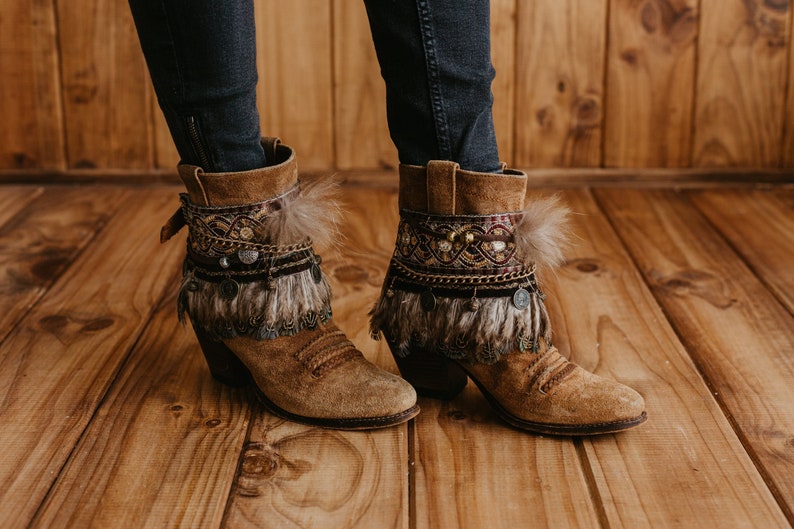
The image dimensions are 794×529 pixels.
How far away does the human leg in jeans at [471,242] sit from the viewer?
2.93ft

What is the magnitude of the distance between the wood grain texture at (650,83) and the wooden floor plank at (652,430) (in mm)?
510

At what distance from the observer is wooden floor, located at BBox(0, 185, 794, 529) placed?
83cm

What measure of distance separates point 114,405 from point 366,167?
0.98m

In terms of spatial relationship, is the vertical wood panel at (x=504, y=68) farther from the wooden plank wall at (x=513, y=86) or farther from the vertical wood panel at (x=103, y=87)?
the vertical wood panel at (x=103, y=87)

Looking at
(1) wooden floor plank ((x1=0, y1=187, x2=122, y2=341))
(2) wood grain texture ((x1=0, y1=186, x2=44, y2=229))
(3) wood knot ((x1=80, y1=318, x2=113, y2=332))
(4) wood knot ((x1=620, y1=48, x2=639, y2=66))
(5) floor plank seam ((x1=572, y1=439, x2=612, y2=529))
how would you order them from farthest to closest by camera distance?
(4) wood knot ((x1=620, y1=48, x2=639, y2=66)), (2) wood grain texture ((x1=0, y1=186, x2=44, y2=229)), (1) wooden floor plank ((x1=0, y1=187, x2=122, y2=341)), (3) wood knot ((x1=80, y1=318, x2=113, y2=332)), (5) floor plank seam ((x1=572, y1=439, x2=612, y2=529))

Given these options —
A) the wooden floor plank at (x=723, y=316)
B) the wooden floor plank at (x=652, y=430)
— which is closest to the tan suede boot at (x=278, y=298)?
the wooden floor plank at (x=652, y=430)

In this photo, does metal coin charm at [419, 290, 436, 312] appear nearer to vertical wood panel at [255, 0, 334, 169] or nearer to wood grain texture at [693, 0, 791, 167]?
vertical wood panel at [255, 0, 334, 169]

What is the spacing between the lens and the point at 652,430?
0.96 meters

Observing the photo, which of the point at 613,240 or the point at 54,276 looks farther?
the point at 613,240

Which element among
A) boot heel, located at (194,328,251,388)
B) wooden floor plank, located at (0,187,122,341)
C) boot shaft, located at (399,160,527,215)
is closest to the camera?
boot shaft, located at (399,160,527,215)

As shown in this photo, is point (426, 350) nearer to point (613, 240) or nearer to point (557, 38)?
point (613, 240)

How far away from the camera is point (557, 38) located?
5.96 ft

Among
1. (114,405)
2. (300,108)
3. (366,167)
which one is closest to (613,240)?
(366,167)

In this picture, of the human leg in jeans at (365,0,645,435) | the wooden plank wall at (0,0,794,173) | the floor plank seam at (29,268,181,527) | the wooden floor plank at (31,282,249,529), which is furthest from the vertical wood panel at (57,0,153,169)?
the human leg in jeans at (365,0,645,435)
